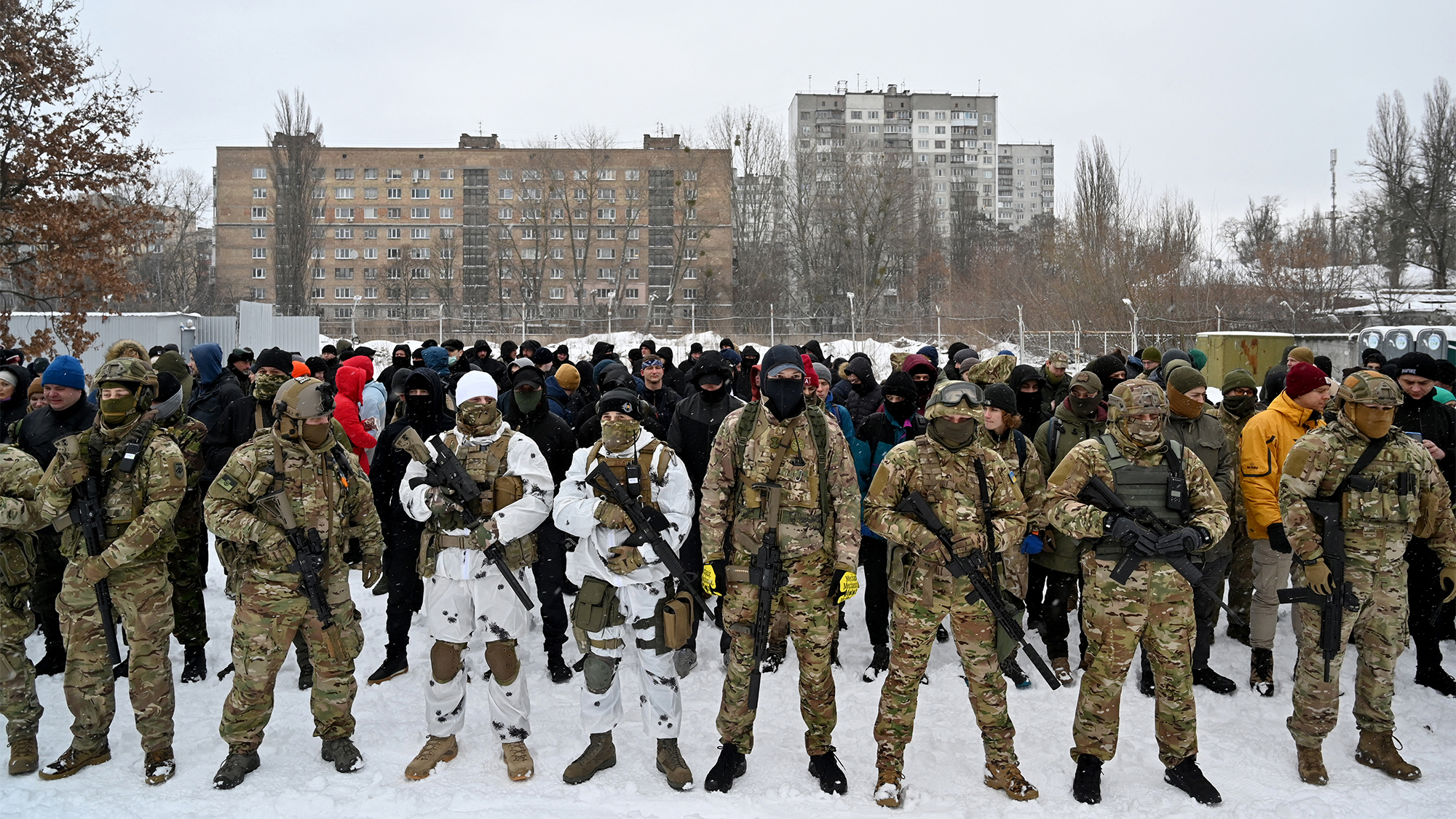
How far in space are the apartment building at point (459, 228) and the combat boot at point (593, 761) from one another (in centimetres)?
4773

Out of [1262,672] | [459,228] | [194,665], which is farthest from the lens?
[459,228]

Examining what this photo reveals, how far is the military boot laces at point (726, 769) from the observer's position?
14.3 feet

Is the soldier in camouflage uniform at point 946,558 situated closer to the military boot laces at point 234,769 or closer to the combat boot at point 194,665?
the military boot laces at point 234,769

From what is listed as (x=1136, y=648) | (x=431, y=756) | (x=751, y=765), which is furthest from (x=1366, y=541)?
(x=431, y=756)

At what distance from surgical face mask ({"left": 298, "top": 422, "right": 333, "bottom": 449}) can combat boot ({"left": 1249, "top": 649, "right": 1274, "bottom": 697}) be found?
5.82 m

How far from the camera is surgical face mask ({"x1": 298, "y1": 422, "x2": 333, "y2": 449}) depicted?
4457 mm

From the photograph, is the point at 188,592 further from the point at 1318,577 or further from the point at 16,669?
the point at 1318,577

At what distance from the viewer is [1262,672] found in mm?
5539

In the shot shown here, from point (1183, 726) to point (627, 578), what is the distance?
289 centimetres

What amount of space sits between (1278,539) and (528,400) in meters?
4.86

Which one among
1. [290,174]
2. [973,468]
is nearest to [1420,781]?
[973,468]

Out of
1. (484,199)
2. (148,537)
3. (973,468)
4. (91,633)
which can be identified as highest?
(484,199)

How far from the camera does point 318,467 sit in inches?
179

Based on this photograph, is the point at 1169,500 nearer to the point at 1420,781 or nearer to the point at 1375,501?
the point at 1375,501
